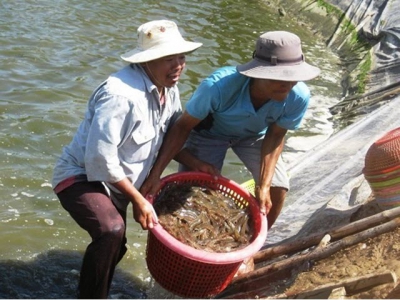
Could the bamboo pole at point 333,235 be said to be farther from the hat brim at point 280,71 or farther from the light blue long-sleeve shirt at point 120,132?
the light blue long-sleeve shirt at point 120,132

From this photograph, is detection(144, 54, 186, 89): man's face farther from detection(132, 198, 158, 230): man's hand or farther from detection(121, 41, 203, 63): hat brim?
detection(132, 198, 158, 230): man's hand

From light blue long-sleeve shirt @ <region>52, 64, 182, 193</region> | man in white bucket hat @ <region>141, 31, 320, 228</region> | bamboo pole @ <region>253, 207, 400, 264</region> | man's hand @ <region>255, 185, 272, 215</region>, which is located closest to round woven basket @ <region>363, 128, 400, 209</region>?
bamboo pole @ <region>253, 207, 400, 264</region>

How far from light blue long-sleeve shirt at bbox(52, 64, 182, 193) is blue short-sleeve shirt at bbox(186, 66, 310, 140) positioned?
0.24m

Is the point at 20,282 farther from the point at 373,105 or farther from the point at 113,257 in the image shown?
the point at 373,105

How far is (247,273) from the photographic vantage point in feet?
15.6

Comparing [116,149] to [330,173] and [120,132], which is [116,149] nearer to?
[120,132]

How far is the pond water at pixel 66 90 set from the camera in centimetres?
573

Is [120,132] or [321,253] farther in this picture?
[321,253]

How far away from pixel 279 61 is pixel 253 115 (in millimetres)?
451

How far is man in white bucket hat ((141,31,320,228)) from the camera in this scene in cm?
434

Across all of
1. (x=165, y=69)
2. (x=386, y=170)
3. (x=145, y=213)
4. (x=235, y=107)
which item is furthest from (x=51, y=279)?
(x=386, y=170)

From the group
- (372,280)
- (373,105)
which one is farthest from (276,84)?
(373,105)

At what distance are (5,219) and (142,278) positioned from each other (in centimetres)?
139

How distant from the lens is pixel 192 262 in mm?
4117
